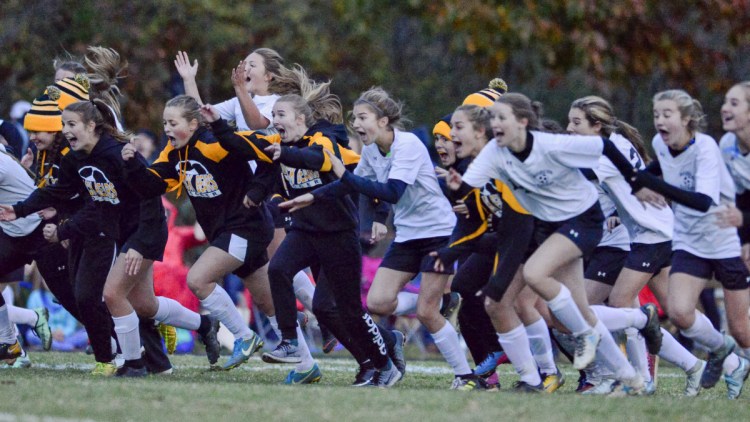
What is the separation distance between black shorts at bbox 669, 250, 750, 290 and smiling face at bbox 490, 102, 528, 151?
1381 millimetres

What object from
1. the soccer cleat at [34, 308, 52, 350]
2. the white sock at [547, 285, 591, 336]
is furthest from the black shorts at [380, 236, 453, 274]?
the soccer cleat at [34, 308, 52, 350]

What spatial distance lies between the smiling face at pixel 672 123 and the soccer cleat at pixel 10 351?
4.90 meters

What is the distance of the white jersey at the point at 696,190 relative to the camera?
788 centimetres

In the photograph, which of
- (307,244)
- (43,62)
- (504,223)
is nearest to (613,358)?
(504,223)

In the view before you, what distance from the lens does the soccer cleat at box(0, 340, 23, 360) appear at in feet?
31.7

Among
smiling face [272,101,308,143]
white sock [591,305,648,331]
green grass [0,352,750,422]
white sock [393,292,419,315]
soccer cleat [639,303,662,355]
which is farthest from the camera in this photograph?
white sock [393,292,419,315]

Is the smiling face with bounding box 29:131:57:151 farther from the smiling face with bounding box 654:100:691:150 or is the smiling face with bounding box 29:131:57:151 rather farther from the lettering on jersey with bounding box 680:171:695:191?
the lettering on jersey with bounding box 680:171:695:191

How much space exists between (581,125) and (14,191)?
410 cm

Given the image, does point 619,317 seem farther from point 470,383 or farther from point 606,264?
point 470,383

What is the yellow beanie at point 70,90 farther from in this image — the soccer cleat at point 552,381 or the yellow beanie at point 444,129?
the soccer cleat at point 552,381

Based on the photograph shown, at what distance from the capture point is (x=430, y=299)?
8531 mm

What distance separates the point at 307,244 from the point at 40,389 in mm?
2124

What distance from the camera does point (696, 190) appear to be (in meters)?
7.80

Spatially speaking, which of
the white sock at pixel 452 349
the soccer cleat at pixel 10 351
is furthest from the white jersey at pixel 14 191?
the white sock at pixel 452 349
